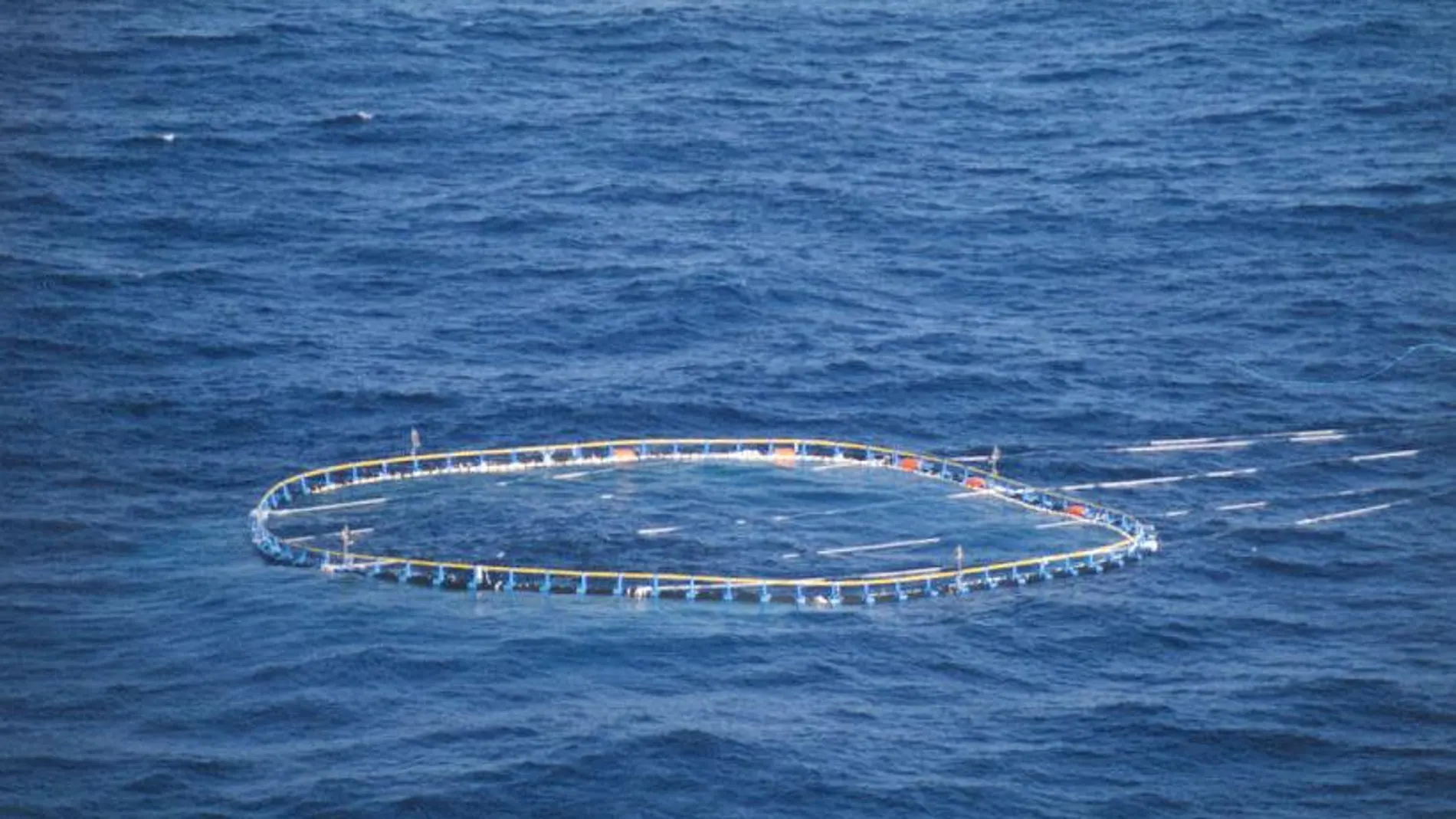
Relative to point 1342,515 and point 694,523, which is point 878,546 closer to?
point 694,523

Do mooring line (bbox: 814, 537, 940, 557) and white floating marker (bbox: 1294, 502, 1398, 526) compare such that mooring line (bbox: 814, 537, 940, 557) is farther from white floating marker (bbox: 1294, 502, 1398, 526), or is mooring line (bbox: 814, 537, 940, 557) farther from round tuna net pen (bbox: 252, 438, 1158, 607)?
white floating marker (bbox: 1294, 502, 1398, 526)

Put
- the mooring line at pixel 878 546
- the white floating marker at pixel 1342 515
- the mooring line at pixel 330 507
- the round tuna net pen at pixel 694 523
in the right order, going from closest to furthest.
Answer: the round tuna net pen at pixel 694 523
the mooring line at pixel 878 546
the mooring line at pixel 330 507
the white floating marker at pixel 1342 515

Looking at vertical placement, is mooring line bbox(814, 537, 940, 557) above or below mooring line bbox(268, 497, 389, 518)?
below

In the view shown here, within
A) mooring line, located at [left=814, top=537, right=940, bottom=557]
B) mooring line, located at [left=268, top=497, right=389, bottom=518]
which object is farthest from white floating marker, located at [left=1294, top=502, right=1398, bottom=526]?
mooring line, located at [left=268, top=497, right=389, bottom=518]

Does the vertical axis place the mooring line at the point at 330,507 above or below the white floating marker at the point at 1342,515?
above

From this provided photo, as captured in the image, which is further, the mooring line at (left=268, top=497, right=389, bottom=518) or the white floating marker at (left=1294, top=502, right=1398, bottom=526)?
the white floating marker at (left=1294, top=502, right=1398, bottom=526)

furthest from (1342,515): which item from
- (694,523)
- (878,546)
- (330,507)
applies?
(330,507)

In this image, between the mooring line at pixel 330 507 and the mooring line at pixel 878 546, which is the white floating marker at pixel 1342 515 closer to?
the mooring line at pixel 878 546

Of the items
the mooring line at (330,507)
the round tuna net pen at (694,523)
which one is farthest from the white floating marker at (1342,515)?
the mooring line at (330,507)
